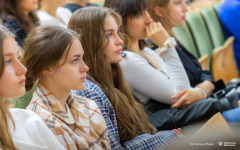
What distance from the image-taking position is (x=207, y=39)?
3006 mm

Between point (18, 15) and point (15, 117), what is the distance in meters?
1.46

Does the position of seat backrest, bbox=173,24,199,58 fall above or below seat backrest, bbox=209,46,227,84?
above

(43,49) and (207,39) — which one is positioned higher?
(43,49)

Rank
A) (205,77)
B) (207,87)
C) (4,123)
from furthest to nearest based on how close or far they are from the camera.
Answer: (205,77), (207,87), (4,123)

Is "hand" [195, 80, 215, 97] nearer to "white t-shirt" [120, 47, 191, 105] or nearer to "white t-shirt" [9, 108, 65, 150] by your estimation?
"white t-shirt" [120, 47, 191, 105]

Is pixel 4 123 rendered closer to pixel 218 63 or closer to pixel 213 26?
pixel 218 63

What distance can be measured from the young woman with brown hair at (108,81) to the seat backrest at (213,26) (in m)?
2.02

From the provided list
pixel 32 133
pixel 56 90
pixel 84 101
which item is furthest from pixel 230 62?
pixel 32 133

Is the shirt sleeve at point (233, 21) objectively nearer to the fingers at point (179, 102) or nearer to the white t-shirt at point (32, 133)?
the fingers at point (179, 102)

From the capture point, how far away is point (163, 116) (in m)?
1.46

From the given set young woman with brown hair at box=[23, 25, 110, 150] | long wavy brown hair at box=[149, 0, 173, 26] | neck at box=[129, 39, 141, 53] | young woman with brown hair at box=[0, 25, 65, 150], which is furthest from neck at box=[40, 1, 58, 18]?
young woman with brown hair at box=[0, 25, 65, 150]

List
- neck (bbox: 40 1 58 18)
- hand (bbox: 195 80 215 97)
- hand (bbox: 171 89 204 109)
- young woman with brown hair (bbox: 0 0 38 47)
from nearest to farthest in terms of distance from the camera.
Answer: hand (bbox: 171 89 204 109) < hand (bbox: 195 80 215 97) < young woman with brown hair (bbox: 0 0 38 47) < neck (bbox: 40 1 58 18)

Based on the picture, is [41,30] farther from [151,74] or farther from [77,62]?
[151,74]

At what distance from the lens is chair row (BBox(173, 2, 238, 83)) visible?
265 centimetres
